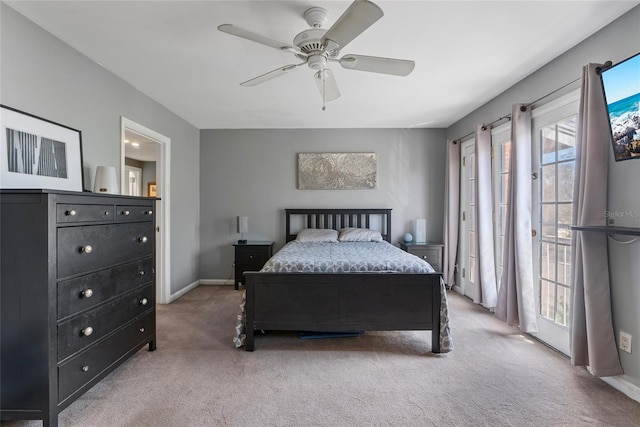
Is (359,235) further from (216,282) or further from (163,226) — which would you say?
(163,226)

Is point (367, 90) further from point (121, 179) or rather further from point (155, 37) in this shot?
point (121, 179)

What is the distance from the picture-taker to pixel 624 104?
1.79 metres

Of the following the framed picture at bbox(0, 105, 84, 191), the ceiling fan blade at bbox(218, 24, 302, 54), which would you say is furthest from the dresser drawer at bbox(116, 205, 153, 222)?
the ceiling fan blade at bbox(218, 24, 302, 54)

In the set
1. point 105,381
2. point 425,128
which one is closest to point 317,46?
point 105,381

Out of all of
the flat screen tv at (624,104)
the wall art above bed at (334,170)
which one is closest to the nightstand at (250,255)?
the wall art above bed at (334,170)

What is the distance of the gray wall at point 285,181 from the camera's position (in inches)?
188

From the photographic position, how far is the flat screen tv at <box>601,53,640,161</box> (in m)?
1.73

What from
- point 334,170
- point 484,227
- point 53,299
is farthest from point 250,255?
point 484,227

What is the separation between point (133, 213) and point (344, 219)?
304 cm

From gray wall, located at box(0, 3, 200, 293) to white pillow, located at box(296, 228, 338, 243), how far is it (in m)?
1.78

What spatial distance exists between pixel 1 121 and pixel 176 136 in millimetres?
2407

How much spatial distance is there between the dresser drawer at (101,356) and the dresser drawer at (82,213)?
0.81 metres

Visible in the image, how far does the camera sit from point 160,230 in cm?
390

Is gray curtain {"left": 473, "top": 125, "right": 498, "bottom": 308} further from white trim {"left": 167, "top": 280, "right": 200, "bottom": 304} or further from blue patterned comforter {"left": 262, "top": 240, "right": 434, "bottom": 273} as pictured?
white trim {"left": 167, "top": 280, "right": 200, "bottom": 304}
